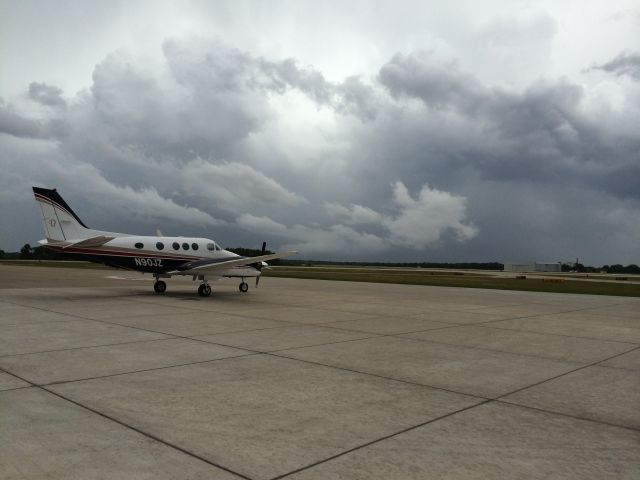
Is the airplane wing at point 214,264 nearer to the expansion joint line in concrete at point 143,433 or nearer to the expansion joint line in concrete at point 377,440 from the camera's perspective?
the expansion joint line in concrete at point 143,433

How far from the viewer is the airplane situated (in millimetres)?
22531

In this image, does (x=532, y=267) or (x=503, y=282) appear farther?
(x=532, y=267)

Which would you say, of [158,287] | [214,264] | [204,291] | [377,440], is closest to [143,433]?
[377,440]

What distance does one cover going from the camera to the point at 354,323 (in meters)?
15.3

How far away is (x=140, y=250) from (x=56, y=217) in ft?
13.2

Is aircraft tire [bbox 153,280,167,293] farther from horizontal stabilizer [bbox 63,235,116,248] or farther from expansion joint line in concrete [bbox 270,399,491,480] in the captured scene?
expansion joint line in concrete [bbox 270,399,491,480]

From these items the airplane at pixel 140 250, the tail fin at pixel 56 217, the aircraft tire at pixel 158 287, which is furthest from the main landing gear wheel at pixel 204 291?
the tail fin at pixel 56 217

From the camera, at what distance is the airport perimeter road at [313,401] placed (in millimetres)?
4691

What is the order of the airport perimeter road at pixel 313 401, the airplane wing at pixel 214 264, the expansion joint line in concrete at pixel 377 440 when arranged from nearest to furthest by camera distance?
1. the expansion joint line in concrete at pixel 377 440
2. the airport perimeter road at pixel 313 401
3. the airplane wing at pixel 214 264

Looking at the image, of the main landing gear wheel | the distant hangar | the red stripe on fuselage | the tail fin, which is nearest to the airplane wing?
the main landing gear wheel

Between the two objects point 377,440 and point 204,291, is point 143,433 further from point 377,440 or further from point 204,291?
point 204,291

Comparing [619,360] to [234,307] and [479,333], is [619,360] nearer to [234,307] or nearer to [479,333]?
[479,333]

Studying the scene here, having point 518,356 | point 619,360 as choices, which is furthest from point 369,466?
point 619,360

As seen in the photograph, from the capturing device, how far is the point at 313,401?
676cm
